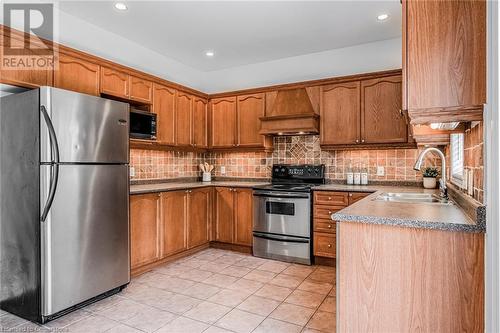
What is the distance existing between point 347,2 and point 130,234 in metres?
3.11

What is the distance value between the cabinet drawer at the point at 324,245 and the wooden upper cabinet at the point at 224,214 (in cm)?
118

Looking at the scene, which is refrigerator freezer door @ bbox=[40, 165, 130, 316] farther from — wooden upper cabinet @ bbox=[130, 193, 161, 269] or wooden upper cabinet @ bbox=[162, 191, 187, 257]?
wooden upper cabinet @ bbox=[162, 191, 187, 257]

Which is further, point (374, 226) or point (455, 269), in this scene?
point (374, 226)


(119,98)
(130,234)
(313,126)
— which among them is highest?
(119,98)

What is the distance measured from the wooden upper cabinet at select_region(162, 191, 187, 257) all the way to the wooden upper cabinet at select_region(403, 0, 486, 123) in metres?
2.85

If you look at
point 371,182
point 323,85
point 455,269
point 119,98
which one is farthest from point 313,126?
point 455,269

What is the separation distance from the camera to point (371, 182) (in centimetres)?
396

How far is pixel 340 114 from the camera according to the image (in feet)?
12.7

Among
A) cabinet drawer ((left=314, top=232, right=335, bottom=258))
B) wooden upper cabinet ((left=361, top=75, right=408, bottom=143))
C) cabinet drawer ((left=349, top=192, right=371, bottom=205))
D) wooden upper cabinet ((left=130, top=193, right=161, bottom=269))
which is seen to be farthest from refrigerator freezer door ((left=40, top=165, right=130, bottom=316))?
wooden upper cabinet ((left=361, top=75, right=408, bottom=143))

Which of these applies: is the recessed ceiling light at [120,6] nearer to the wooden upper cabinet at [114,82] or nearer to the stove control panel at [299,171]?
the wooden upper cabinet at [114,82]

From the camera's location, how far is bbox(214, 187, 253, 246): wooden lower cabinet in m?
4.12

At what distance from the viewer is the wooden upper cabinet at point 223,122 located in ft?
15.0

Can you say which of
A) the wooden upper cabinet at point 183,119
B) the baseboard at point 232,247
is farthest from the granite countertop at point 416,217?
the wooden upper cabinet at point 183,119

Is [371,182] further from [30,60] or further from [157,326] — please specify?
[30,60]
